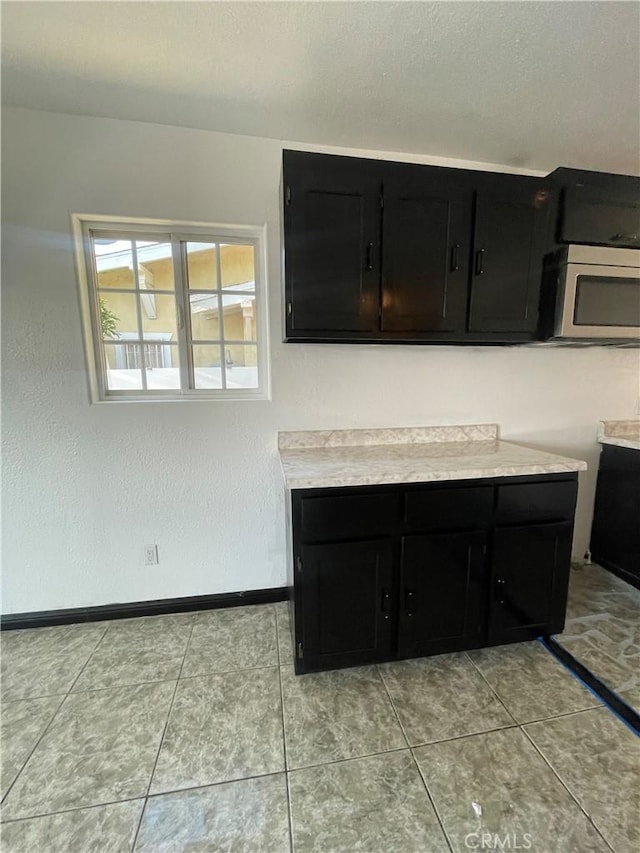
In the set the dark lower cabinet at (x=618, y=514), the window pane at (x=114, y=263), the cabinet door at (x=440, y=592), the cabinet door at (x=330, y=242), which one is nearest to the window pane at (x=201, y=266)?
the window pane at (x=114, y=263)

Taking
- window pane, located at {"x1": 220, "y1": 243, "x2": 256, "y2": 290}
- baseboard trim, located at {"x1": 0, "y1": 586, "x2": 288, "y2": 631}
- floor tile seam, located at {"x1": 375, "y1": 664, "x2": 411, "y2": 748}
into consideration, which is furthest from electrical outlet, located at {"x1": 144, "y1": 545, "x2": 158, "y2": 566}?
window pane, located at {"x1": 220, "y1": 243, "x2": 256, "y2": 290}

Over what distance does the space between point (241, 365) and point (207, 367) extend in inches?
7.5

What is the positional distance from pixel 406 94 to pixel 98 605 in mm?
2990

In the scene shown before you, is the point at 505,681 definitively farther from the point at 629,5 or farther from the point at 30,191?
the point at 30,191

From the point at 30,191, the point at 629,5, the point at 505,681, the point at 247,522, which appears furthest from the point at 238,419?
the point at 629,5

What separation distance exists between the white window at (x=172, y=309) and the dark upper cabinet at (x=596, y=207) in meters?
1.53

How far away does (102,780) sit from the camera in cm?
118

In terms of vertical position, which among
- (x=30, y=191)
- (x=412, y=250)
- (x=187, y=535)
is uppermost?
(x=30, y=191)

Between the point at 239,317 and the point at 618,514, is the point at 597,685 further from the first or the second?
the point at 239,317

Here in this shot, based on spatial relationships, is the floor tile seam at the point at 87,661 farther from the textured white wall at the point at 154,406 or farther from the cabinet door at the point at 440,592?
the cabinet door at the point at 440,592

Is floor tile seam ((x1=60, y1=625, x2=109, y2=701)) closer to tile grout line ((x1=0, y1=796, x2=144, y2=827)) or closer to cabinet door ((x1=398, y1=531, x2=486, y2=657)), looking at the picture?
tile grout line ((x1=0, y1=796, x2=144, y2=827))

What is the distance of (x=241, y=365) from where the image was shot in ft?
6.66

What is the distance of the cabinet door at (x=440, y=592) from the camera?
154 centimetres

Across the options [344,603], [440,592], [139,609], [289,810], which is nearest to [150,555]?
[139,609]
